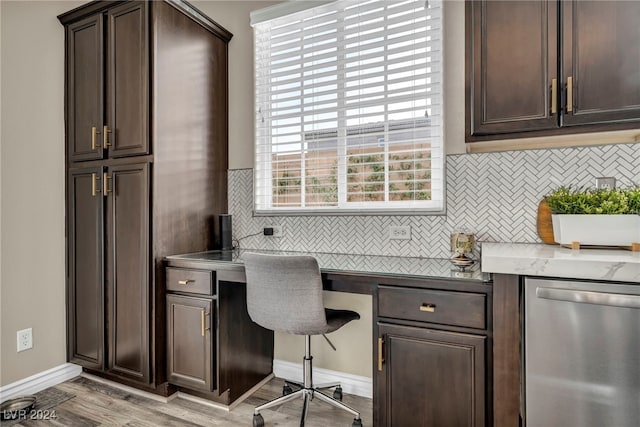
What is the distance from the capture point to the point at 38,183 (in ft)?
7.40

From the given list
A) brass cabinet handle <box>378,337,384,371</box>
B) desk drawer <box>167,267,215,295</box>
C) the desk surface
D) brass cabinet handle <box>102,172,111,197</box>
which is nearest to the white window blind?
the desk surface

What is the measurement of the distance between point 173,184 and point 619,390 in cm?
230

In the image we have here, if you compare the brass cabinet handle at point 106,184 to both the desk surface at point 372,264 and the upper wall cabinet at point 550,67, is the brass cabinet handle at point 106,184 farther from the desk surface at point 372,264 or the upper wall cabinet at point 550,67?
the upper wall cabinet at point 550,67

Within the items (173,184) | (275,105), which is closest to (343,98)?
(275,105)

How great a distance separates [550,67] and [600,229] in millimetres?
717

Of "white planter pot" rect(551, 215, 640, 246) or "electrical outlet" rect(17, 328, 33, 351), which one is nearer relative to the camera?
"white planter pot" rect(551, 215, 640, 246)

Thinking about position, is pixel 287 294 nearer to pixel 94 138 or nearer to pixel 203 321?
pixel 203 321

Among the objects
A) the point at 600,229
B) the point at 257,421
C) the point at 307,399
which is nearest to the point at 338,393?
the point at 307,399

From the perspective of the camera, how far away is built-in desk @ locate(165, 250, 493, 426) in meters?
1.39

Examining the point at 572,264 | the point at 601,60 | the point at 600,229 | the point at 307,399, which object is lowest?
the point at 307,399

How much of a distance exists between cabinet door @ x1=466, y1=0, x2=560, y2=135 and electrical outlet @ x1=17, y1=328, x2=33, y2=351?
2.82 metres

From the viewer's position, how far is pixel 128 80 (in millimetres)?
2148

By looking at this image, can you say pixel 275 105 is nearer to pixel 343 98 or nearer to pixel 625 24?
pixel 343 98

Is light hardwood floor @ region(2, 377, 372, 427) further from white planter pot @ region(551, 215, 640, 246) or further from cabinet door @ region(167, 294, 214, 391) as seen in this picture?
white planter pot @ region(551, 215, 640, 246)
